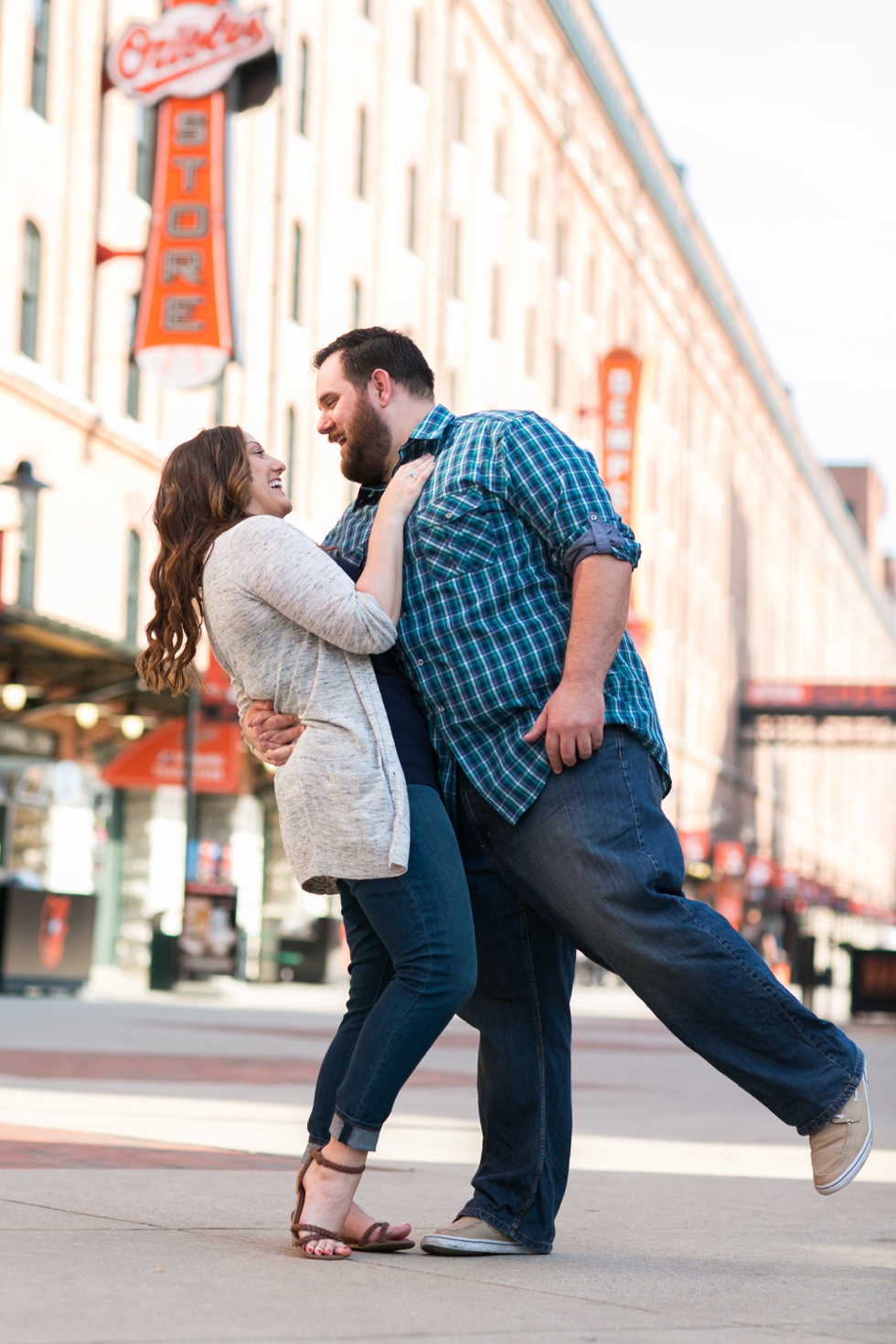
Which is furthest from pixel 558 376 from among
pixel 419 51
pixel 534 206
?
pixel 419 51

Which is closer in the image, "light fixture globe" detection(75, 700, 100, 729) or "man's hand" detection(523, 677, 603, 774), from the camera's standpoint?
"man's hand" detection(523, 677, 603, 774)

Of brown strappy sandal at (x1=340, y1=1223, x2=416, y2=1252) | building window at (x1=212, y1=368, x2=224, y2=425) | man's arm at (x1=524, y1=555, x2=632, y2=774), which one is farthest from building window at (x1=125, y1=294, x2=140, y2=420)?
brown strappy sandal at (x1=340, y1=1223, x2=416, y2=1252)

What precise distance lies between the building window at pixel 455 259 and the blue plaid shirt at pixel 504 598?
3556 centimetres

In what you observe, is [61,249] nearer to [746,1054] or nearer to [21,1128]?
[21,1128]

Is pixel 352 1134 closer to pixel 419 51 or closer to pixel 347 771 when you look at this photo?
pixel 347 771

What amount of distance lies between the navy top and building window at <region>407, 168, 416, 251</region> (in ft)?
111

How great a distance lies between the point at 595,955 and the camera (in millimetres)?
4219

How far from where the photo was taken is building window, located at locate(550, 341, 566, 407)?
46594 millimetres

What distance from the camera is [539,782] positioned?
416cm

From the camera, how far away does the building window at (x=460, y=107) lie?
39.9 m

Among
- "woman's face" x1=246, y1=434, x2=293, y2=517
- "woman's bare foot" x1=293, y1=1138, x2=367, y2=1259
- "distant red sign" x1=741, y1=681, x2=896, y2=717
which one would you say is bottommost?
"woman's bare foot" x1=293, y1=1138, x2=367, y2=1259

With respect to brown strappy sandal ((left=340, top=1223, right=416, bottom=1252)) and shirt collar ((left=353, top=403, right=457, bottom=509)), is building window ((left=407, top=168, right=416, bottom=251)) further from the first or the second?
brown strappy sandal ((left=340, top=1223, right=416, bottom=1252))

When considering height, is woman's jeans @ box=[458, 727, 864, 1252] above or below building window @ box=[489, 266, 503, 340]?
below

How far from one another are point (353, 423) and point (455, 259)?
A: 35.8 metres
